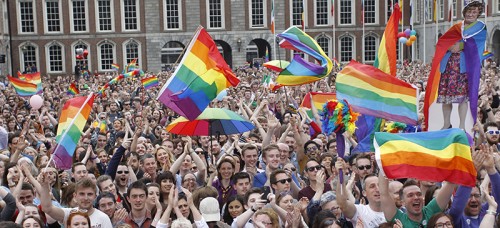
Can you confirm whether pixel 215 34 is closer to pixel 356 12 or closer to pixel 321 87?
pixel 356 12

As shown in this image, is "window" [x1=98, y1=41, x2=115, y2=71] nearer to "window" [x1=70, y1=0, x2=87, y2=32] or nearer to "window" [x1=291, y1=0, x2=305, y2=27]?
"window" [x1=70, y1=0, x2=87, y2=32]

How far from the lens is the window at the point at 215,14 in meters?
51.7

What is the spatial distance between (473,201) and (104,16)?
46.5 metres

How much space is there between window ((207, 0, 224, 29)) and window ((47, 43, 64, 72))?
389 inches

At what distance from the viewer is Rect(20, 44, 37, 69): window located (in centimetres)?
5125

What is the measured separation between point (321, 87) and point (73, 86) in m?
7.08

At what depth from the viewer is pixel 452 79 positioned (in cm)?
1134

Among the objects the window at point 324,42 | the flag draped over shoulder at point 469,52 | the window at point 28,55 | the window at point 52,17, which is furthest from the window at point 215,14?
the flag draped over shoulder at point 469,52

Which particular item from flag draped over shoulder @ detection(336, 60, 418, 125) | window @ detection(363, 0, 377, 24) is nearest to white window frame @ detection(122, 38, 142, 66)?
window @ detection(363, 0, 377, 24)

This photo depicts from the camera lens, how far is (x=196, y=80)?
34.6 feet

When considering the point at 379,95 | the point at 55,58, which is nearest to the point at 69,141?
the point at 379,95

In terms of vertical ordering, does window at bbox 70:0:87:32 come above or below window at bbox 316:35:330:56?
above

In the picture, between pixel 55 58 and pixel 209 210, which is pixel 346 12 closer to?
pixel 55 58

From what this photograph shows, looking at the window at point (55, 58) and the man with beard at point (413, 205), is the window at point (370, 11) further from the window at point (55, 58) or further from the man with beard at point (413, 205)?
the man with beard at point (413, 205)
